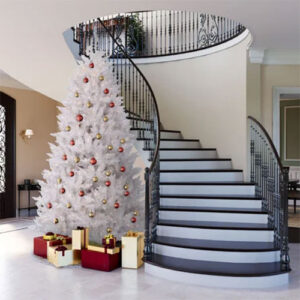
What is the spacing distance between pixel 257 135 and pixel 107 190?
2799 millimetres

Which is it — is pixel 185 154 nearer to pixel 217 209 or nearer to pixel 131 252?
pixel 217 209

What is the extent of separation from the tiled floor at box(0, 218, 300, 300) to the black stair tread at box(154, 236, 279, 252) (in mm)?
442

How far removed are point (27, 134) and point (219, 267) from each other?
649 centimetres

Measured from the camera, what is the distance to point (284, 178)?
14.8 feet

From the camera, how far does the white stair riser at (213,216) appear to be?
5.29 meters

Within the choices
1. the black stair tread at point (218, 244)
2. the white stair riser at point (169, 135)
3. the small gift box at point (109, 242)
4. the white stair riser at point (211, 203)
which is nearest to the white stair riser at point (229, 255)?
the black stair tread at point (218, 244)

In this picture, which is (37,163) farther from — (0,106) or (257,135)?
(257,135)

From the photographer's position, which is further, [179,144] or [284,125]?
[284,125]

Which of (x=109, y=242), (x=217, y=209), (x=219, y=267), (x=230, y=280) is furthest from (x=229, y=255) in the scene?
(x=109, y=242)

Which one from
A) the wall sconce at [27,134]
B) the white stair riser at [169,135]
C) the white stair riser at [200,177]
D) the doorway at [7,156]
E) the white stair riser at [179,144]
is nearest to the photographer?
the white stair riser at [200,177]

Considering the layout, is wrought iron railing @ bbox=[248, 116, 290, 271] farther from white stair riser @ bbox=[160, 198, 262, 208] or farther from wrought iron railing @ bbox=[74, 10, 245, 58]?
wrought iron railing @ bbox=[74, 10, 245, 58]

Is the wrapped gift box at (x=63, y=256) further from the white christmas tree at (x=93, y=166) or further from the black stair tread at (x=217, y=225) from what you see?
the black stair tread at (x=217, y=225)

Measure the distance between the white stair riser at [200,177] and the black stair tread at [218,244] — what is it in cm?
157

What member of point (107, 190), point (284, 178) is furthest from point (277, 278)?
point (107, 190)
